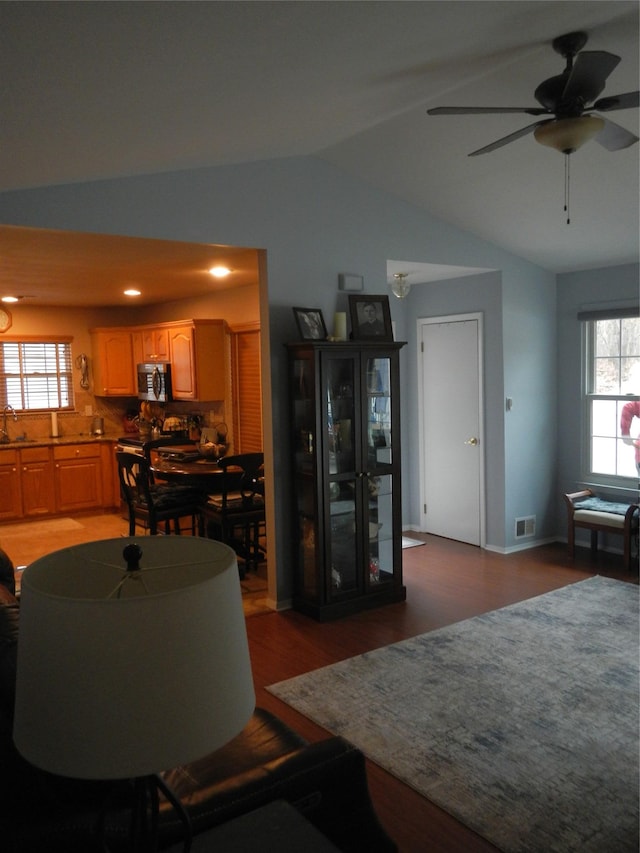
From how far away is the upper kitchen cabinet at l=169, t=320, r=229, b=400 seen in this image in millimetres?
6742

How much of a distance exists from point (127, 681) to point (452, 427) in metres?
5.65

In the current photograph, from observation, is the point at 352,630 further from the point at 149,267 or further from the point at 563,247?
the point at 563,247

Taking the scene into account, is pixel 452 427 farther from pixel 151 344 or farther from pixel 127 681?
pixel 127 681

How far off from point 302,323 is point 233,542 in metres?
2.22

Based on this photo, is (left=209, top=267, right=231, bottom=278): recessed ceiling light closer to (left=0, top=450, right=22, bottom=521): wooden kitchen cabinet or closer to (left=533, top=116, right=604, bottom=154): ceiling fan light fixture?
(left=533, top=116, right=604, bottom=154): ceiling fan light fixture

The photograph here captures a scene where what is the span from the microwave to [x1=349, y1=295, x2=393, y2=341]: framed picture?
10.2 feet

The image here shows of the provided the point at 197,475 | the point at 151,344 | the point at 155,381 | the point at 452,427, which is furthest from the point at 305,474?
the point at 151,344

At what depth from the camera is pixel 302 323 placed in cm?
454

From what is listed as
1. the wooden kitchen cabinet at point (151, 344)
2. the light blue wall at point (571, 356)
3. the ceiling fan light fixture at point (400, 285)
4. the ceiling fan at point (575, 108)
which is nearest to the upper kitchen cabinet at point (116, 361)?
the wooden kitchen cabinet at point (151, 344)

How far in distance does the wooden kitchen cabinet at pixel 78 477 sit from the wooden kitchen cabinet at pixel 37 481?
0.25 ft

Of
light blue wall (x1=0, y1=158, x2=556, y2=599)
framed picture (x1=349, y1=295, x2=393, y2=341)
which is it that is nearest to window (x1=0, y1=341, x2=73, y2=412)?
light blue wall (x1=0, y1=158, x2=556, y2=599)

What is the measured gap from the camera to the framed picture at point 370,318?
15.6ft

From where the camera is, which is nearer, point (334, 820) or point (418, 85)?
point (334, 820)

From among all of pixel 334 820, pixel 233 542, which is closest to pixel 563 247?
pixel 233 542
